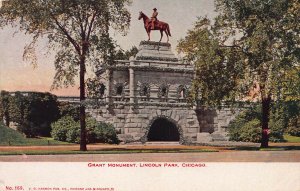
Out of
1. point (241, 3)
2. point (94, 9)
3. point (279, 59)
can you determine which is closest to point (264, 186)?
point (279, 59)

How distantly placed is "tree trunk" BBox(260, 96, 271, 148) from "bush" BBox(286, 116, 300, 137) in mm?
968

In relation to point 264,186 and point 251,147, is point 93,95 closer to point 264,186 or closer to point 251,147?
point 251,147

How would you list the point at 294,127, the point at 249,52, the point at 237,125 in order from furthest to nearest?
the point at 237,125
the point at 294,127
the point at 249,52

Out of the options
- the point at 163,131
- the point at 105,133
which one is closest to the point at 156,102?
the point at 163,131

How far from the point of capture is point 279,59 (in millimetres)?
14398

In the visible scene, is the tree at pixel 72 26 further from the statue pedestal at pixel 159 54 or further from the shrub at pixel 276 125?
the shrub at pixel 276 125

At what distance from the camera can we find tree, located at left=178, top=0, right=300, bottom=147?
Result: 47.5 ft

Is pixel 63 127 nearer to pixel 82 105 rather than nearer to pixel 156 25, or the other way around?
pixel 82 105

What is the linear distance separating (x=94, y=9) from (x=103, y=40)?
1.10 metres

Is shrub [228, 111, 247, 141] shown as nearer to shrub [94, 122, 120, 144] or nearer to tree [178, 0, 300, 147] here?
tree [178, 0, 300, 147]

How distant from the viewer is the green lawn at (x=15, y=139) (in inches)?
592

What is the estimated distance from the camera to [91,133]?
715 inches

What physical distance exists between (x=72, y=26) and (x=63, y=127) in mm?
5621

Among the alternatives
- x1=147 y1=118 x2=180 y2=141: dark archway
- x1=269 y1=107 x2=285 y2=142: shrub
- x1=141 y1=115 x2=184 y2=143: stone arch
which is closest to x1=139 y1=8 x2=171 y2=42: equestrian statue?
x1=269 y1=107 x2=285 y2=142: shrub
